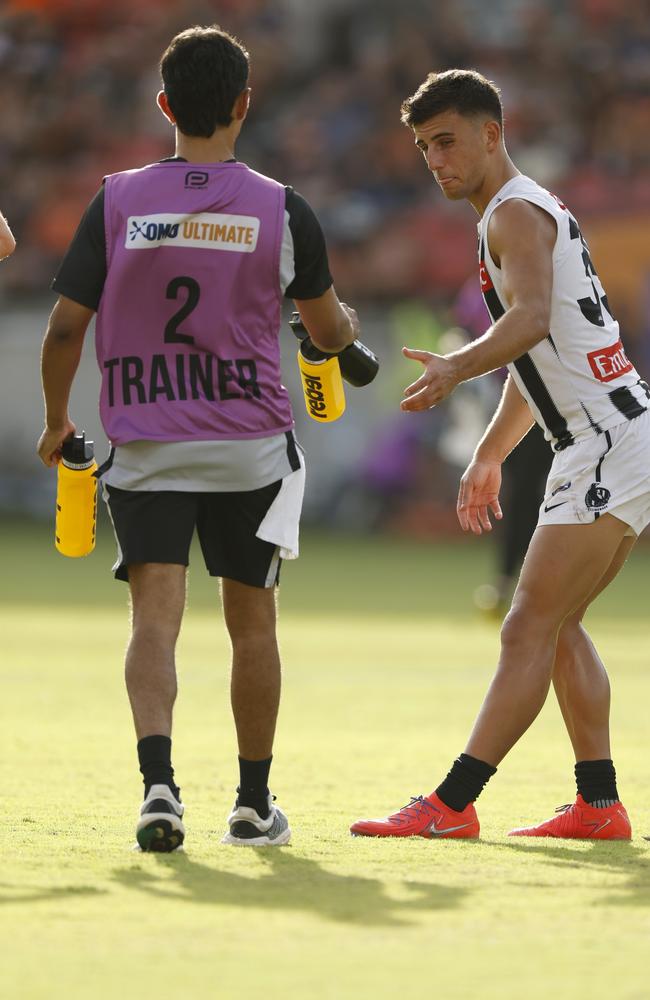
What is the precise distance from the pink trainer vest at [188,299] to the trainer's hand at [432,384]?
422 millimetres

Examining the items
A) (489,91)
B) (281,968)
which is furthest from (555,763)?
(281,968)

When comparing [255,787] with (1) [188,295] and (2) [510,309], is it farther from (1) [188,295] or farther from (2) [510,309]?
(2) [510,309]

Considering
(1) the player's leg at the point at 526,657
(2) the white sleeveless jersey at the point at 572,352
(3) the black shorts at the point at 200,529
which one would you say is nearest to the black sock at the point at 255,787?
(1) the player's leg at the point at 526,657

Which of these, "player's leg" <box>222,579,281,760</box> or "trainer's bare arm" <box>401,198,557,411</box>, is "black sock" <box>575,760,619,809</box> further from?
"trainer's bare arm" <box>401,198,557,411</box>

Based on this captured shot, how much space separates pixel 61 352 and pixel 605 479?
4.80ft

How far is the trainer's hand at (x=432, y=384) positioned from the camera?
4.21 metres

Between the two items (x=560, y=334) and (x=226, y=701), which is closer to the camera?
(x=560, y=334)

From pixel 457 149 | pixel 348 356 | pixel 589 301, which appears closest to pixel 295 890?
pixel 348 356

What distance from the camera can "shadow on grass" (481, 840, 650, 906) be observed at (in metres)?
3.85

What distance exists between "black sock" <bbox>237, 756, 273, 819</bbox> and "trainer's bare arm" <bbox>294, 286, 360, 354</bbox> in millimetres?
1097

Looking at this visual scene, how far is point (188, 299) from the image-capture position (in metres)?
4.34

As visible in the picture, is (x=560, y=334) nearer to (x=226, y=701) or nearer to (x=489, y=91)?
(x=489, y=91)

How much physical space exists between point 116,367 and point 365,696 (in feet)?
13.0

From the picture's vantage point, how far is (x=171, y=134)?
2614cm
